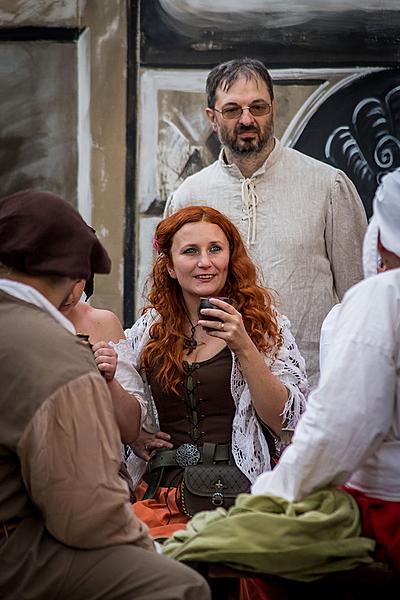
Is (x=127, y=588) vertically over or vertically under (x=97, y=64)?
under

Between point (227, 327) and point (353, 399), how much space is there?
127cm

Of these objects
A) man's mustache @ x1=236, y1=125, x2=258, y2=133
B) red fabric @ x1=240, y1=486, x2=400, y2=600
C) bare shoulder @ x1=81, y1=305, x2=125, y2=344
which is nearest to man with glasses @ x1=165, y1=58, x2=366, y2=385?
man's mustache @ x1=236, y1=125, x2=258, y2=133

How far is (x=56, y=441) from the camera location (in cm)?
292

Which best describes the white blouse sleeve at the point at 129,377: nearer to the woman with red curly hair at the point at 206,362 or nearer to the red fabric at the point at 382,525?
the woman with red curly hair at the point at 206,362

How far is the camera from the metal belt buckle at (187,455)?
4.27 m

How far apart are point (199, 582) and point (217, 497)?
3.61 ft

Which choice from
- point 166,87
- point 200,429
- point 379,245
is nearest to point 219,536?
point 379,245

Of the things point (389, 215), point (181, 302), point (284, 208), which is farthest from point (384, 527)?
point (284, 208)

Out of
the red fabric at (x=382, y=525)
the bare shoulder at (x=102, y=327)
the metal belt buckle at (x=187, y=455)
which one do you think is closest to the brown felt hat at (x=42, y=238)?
the red fabric at (x=382, y=525)

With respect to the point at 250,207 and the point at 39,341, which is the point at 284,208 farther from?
the point at 39,341

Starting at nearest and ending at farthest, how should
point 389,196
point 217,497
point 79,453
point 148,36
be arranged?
1. point 79,453
2. point 389,196
3. point 217,497
4. point 148,36

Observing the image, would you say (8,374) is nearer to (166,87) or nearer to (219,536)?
(219,536)

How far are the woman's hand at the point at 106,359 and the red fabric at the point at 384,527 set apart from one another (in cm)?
126

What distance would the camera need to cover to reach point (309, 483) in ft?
9.93
